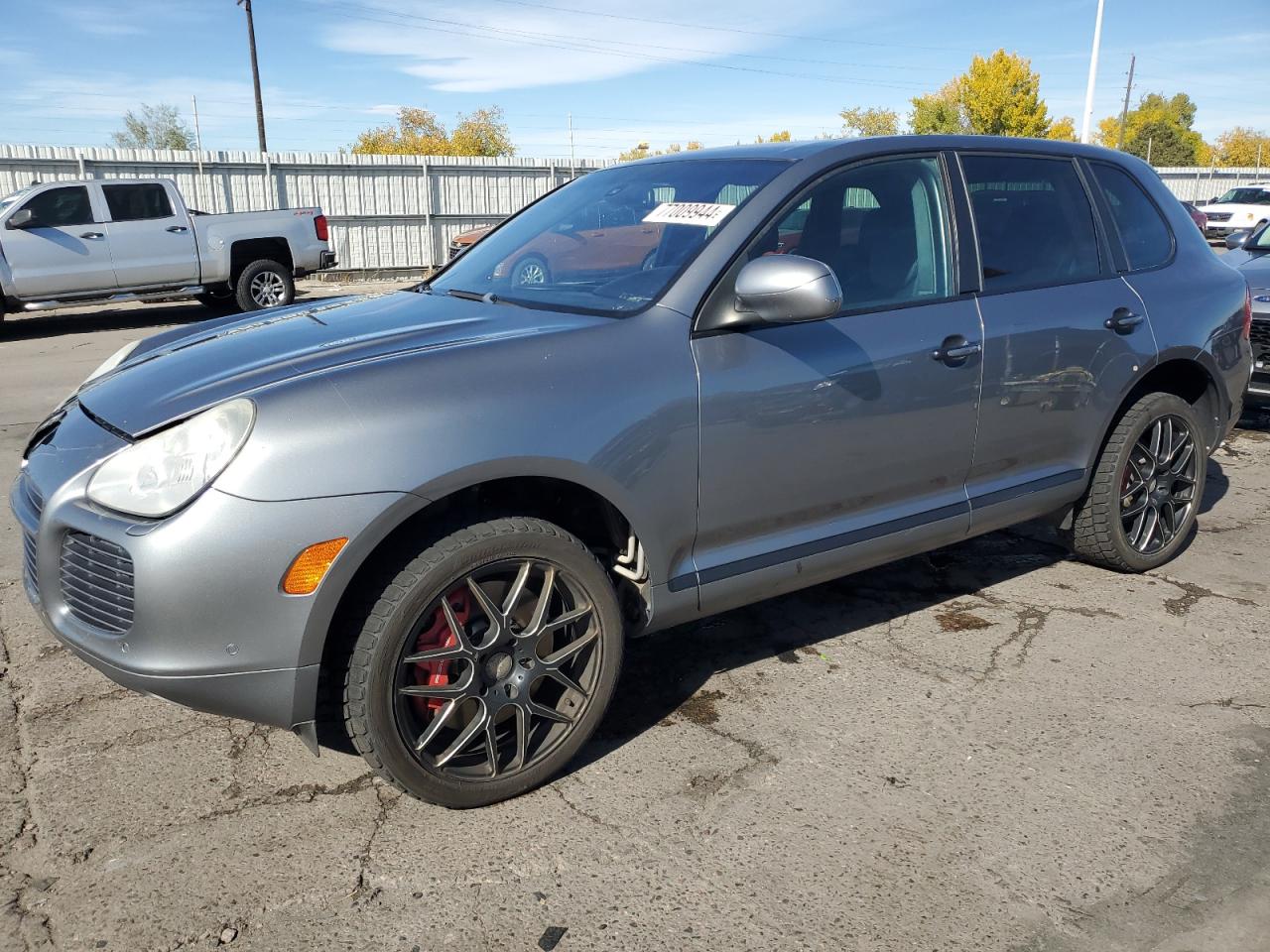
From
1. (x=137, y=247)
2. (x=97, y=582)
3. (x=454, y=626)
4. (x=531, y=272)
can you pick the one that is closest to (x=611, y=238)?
(x=531, y=272)

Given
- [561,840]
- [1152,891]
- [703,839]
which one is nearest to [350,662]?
[561,840]

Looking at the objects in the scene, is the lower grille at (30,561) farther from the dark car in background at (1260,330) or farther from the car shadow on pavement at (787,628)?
the dark car in background at (1260,330)

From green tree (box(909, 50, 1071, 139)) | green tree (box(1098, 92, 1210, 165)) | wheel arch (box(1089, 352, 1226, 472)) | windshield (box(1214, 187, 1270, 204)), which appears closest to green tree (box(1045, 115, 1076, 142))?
green tree (box(1098, 92, 1210, 165))

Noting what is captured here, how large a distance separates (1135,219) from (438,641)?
347 centimetres

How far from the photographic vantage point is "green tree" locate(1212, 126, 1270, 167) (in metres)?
108

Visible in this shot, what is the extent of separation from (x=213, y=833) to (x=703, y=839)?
128 cm

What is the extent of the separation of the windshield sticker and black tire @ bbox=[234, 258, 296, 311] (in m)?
11.6

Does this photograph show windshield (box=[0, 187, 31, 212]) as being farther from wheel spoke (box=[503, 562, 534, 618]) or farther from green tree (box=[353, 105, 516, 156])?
green tree (box=[353, 105, 516, 156])

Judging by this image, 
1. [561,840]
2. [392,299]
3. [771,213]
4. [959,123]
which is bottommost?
[561,840]

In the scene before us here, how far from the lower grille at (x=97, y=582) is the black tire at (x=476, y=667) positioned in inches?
21.2

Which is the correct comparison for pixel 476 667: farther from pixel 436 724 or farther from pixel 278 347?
pixel 278 347

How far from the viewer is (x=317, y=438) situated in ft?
7.84

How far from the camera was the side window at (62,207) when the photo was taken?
12.8 m

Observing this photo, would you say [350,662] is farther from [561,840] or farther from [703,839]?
[703,839]
